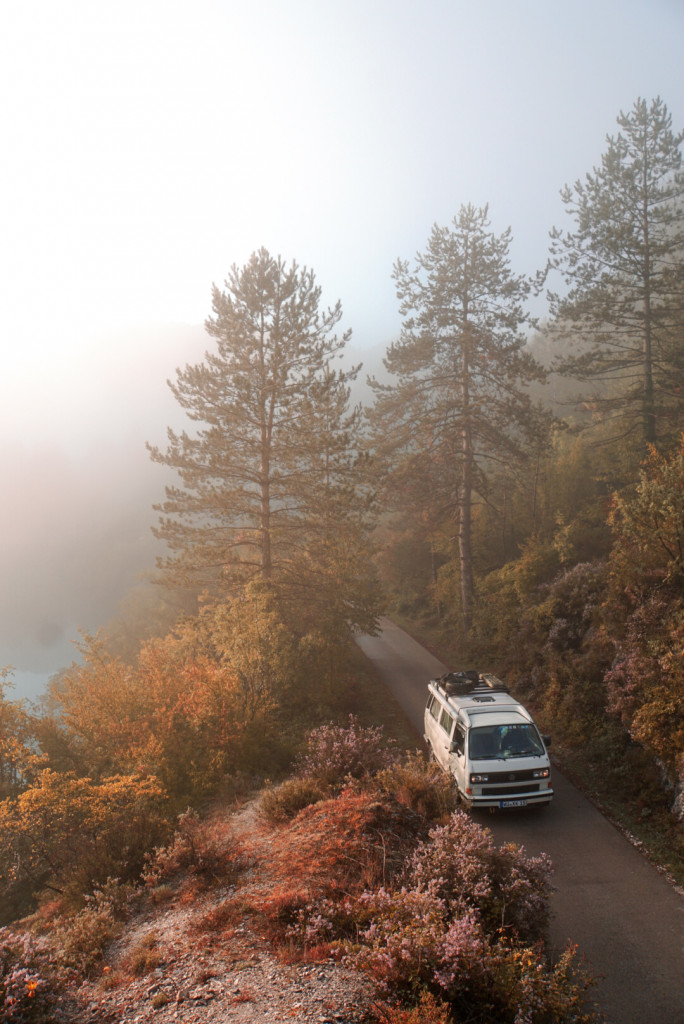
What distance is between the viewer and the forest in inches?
432

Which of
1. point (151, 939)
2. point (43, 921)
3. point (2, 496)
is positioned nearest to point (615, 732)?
point (151, 939)

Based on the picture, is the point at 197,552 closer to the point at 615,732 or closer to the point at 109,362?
the point at 615,732

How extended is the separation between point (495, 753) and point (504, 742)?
28 cm

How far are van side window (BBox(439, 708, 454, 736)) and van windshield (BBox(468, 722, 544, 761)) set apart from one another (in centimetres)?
92

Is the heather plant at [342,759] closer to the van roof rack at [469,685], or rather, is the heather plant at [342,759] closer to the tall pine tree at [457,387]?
the van roof rack at [469,685]

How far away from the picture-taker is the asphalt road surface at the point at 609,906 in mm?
5672

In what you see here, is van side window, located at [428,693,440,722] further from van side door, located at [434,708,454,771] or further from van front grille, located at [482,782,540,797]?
van front grille, located at [482,782,540,797]

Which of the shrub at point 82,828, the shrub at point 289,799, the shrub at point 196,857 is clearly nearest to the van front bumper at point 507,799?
the shrub at point 289,799

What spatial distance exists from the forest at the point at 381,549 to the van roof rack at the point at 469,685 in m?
2.44

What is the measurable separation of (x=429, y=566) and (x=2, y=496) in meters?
105

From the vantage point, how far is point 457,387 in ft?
72.6

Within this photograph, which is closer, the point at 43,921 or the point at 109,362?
the point at 43,921

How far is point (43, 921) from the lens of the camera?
9320mm

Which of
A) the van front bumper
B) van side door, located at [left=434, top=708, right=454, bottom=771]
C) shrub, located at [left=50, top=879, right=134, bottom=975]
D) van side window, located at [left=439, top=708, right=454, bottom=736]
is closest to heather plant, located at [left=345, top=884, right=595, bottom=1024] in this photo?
shrub, located at [left=50, top=879, right=134, bottom=975]
